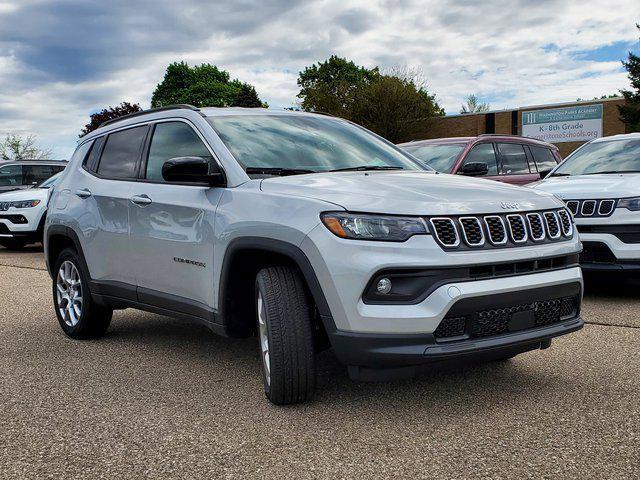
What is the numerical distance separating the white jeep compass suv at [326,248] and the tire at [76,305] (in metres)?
0.55

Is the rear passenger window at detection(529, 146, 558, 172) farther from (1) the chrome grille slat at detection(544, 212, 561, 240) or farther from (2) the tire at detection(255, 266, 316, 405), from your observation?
(2) the tire at detection(255, 266, 316, 405)

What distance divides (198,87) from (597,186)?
199 ft

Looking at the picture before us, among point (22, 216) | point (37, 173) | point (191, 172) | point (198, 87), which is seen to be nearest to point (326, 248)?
point (191, 172)

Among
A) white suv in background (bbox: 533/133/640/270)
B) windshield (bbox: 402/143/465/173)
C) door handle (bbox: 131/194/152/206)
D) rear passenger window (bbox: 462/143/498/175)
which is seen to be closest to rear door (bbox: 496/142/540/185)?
rear passenger window (bbox: 462/143/498/175)

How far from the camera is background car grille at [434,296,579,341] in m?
3.45

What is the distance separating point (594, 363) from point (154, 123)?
338 centimetres

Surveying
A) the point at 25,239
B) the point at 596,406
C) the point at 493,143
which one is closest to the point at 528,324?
the point at 596,406

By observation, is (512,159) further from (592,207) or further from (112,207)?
(112,207)

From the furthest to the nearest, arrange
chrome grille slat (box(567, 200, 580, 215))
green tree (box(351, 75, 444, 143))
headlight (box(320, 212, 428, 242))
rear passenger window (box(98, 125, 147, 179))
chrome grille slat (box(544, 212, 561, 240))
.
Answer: green tree (box(351, 75, 444, 143)) < chrome grille slat (box(567, 200, 580, 215)) < rear passenger window (box(98, 125, 147, 179)) < chrome grille slat (box(544, 212, 561, 240)) < headlight (box(320, 212, 428, 242))

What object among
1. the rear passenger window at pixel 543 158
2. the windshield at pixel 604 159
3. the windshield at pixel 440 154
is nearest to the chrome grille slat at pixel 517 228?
the windshield at pixel 604 159

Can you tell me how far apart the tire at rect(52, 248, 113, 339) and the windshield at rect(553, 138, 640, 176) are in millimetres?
5398

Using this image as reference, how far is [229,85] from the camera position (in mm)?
68312

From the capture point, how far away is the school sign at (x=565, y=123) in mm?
35156

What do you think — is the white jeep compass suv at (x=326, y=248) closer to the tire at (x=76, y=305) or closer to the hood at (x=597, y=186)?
the tire at (x=76, y=305)
